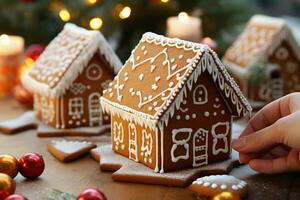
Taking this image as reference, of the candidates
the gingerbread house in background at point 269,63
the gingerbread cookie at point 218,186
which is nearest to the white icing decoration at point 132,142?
the gingerbread cookie at point 218,186

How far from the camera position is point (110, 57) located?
2312 millimetres

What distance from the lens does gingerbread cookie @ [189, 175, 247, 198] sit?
66.6 inches

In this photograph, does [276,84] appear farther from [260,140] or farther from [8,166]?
[8,166]

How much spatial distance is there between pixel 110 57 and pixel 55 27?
3.35 feet

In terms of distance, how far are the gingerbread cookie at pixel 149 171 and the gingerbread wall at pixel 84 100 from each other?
1.08 feet

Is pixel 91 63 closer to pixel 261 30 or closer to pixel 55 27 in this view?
pixel 261 30

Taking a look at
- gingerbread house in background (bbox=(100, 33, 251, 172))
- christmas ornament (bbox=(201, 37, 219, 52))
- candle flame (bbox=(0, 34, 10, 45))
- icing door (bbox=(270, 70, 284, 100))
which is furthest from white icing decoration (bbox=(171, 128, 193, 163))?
candle flame (bbox=(0, 34, 10, 45))

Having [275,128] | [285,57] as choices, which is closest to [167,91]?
[275,128]

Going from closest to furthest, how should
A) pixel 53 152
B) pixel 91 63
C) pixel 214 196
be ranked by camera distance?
pixel 214 196 → pixel 53 152 → pixel 91 63

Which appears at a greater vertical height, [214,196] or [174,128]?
[174,128]

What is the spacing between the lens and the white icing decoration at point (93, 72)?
7.56 ft

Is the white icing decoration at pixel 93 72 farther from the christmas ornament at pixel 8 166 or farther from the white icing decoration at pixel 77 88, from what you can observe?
the christmas ornament at pixel 8 166

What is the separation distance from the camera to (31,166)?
186cm

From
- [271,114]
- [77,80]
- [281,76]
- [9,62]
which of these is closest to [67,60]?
[77,80]
